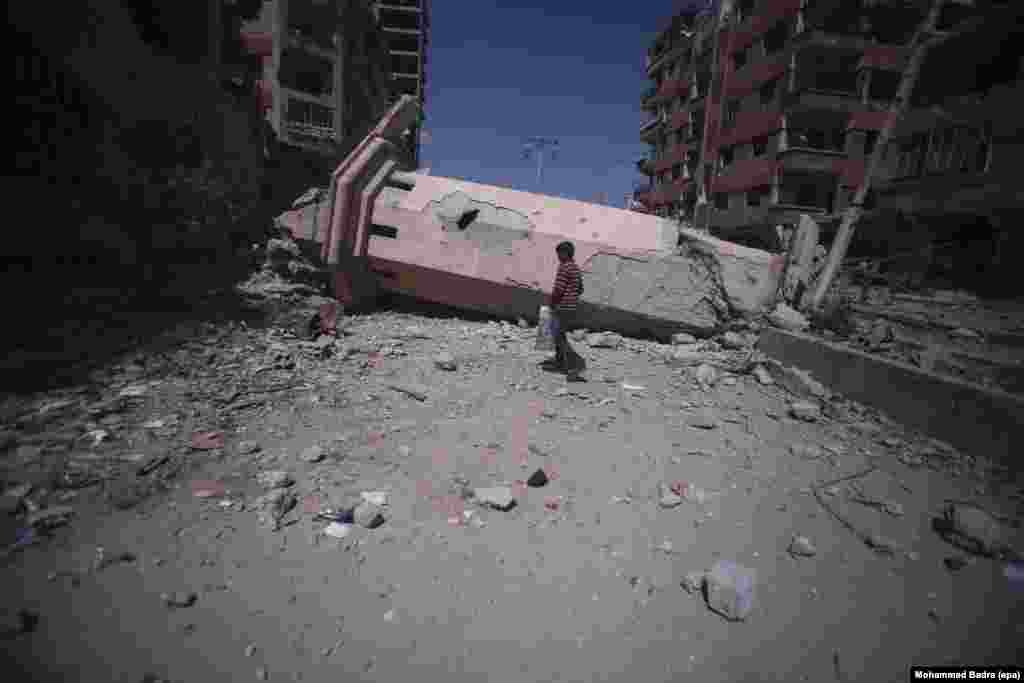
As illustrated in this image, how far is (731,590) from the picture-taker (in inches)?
64.9

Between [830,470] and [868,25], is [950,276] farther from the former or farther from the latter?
A: [868,25]

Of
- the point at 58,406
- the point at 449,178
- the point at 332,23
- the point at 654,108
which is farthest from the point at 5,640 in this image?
the point at 654,108

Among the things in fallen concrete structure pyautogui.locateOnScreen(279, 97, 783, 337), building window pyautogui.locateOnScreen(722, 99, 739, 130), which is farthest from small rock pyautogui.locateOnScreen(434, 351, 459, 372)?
building window pyautogui.locateOnScreen(722, 99, 739, 130)

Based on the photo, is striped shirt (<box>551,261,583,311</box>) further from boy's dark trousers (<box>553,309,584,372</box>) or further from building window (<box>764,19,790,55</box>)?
building window (<box>764,19,790,55</box>)

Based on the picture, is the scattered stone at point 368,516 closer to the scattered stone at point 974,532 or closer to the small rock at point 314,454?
the small rock at point 314,454

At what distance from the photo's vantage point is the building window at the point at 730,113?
59.7 feet

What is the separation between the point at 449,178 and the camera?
5.29m

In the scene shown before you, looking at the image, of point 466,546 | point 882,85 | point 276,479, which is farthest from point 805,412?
point 882,85

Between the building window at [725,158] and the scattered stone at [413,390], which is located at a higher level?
the building window at [725,158]

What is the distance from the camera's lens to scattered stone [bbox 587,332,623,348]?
Result: 4.71 meters

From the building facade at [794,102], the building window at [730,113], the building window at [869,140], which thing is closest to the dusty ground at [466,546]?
the building facade at [794,102]

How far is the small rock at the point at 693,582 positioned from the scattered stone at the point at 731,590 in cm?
3

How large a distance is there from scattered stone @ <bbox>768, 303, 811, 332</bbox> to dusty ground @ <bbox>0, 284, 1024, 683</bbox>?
5.27 feet

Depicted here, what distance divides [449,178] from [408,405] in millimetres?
3340
